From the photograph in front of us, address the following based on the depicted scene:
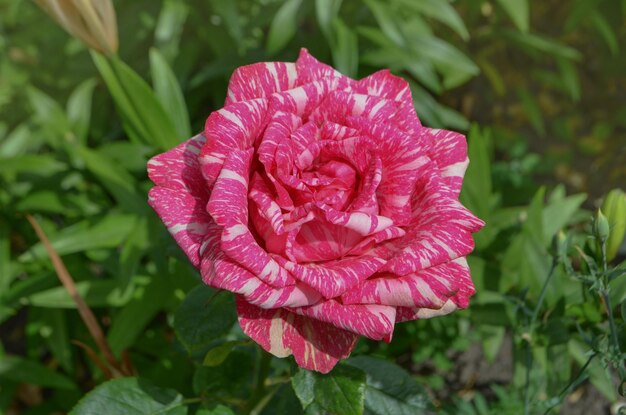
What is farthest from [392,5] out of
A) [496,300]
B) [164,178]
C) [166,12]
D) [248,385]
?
[164,178]

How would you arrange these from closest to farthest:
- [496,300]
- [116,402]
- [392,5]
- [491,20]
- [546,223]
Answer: [116,402]
[496,300]
[546,223]
[392,5]
[491,20]

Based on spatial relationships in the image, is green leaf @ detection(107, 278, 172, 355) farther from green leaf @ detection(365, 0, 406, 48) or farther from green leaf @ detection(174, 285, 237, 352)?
green leaf @ detection(365, 0, 406, 48)

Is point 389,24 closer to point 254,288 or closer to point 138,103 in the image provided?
point 138,103

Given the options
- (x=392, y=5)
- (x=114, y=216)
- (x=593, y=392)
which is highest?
(x=392, y=5)

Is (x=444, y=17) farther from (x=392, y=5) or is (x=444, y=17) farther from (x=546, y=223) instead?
(x=546, y=223)

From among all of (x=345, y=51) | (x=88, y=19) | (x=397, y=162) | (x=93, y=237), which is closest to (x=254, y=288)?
(x=397, y=162)

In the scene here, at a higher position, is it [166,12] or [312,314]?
[166,12]
